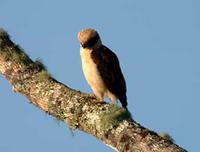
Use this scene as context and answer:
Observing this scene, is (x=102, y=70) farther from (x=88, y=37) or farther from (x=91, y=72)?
(x=88, y=37)

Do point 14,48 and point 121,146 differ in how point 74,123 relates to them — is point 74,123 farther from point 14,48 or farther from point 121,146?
point 14,48

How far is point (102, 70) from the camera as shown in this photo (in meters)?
8.73

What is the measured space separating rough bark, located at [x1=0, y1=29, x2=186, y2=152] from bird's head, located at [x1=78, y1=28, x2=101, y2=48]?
3.48 feet

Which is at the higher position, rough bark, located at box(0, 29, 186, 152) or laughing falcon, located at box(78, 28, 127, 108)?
laughing falcon, located at box(78, 28, 127, 108)

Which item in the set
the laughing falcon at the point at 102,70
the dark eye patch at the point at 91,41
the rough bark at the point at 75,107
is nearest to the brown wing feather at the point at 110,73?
the laughing falcon at the point at 102,70

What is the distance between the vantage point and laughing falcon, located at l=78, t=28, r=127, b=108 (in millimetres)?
8711

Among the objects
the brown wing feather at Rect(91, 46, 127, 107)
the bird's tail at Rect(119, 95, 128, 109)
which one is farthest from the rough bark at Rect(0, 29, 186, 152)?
the bird's tail at Rect(119, 95, 128, 109)

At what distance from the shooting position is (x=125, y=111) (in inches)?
253

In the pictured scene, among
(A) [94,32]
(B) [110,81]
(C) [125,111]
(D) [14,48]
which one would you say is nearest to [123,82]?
(B) [110,81]

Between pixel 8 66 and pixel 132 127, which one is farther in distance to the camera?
pixel 8 66

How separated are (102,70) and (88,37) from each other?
48 centimetres

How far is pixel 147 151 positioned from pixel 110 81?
121 inches

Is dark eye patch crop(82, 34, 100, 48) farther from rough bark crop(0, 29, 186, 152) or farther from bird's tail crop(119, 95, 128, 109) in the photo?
rough bark crop(0, 29, 186, 152)

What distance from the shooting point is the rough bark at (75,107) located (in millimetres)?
5898
